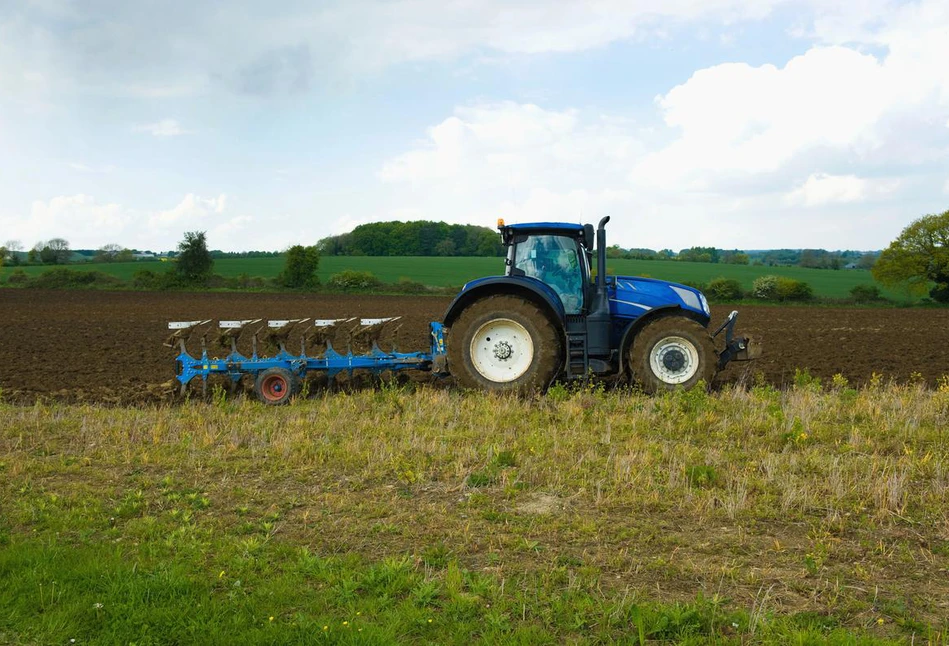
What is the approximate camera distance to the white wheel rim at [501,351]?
9695 millimetres

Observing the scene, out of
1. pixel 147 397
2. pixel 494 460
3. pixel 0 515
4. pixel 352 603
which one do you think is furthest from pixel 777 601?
pixel 147 397

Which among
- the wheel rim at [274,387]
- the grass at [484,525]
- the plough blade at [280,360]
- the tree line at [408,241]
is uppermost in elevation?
the tree line at [408,241]

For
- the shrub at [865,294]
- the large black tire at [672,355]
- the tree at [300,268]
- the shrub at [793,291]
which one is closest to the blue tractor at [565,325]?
the large black tire at [672,355]

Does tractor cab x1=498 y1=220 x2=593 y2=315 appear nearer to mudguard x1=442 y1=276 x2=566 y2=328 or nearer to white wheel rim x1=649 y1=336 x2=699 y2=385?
mudguard x1=442 y1=276 x2=566 y2=328

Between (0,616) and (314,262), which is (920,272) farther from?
(0,616)

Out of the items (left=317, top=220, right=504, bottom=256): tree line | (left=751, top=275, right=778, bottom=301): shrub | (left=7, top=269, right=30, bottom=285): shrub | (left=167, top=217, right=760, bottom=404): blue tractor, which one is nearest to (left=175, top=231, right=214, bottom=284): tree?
(left=7, top=269, right=30, bottom=285): shrub

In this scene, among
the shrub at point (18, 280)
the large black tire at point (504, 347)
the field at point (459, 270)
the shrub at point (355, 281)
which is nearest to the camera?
the large black tire at point (504, 347)

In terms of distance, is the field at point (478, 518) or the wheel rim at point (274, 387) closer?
the field at point (478, 518)

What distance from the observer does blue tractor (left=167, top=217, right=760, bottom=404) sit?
31.3 ft

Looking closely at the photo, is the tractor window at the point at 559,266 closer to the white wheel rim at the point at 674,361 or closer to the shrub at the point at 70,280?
the white wheel rim at the point at 674,361

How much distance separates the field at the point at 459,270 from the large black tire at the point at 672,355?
3918 centimetres

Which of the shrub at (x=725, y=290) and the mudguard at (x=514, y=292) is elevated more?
the mudguard at (x=514, y=292)

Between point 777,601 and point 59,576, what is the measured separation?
4083mm

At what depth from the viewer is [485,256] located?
76438 mm
